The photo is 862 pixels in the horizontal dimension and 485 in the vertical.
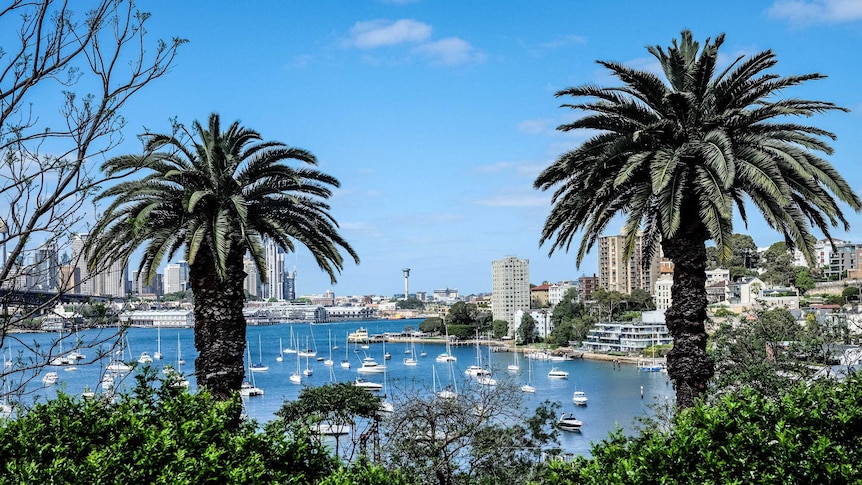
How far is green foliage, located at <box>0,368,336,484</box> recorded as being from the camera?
5.36 metres

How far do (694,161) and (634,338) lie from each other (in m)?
83.3

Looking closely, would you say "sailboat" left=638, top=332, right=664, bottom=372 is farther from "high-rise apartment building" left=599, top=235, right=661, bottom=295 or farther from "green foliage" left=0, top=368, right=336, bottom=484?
"green foliage" left=0, top=368, right=336, bottom=484

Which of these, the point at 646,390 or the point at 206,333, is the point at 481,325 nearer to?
the point at 646,390

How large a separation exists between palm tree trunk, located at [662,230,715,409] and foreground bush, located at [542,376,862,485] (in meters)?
4.47

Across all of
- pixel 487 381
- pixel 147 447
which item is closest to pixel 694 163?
pixel 147 447

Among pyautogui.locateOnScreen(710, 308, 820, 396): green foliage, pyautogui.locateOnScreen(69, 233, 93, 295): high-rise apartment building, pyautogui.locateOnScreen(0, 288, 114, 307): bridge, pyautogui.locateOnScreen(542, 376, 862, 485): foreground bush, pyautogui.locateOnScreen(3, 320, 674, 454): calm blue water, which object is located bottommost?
pyautogui.locateOnScreen(3, 320, 674, 454): calm blue water

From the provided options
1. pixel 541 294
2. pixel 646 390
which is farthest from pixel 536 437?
pixel 541 294

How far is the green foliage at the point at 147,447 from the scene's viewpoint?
536 cm

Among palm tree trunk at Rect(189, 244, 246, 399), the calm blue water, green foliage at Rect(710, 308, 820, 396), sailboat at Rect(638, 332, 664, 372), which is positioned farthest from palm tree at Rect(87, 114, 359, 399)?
sailboat at Rect(638, 332, 664, 372)

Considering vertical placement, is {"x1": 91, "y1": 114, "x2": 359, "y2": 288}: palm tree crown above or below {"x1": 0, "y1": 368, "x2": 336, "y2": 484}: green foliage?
above

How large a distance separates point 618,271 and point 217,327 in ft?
435

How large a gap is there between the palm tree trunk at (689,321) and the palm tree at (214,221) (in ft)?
20.1

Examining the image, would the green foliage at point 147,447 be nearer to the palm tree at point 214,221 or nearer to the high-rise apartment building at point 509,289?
the palm tree at point 214,221

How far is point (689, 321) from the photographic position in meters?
11.1
